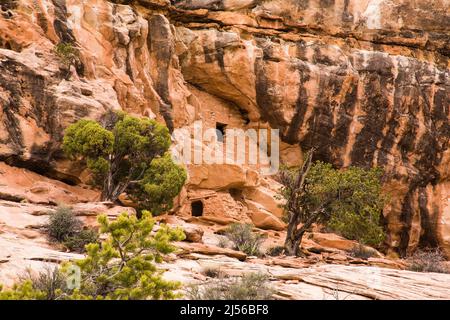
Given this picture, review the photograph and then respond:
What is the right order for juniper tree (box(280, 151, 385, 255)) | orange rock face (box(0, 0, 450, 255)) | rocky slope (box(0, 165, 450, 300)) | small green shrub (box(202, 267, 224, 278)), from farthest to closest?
orange rock face (box(0, 0, 450, 255)), juniper tree (box(280, 151, 385, 255)), small green shrub (box(202, 267, 224, 278)), rocky slope (box(0, 165, 450, 300))

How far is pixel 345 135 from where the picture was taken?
30125mm

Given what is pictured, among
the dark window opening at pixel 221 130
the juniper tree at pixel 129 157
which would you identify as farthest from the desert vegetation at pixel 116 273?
the dark window opening at pixel 221 130

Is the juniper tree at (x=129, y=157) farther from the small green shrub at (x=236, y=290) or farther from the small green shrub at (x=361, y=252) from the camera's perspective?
the small green shrub at (x=236, y=290)

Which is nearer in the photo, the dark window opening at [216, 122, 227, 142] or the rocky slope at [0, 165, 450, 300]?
the rocky slope at [0, 165, 450, 300]

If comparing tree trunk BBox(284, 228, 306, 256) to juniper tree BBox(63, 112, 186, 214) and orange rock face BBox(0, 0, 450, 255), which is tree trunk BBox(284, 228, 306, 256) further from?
orange rock face BBox(0, 0, 450, 255)

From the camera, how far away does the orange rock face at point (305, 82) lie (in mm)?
25859

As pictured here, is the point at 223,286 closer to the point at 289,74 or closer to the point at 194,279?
the point at 194,279

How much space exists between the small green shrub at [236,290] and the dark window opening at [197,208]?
51.1ft

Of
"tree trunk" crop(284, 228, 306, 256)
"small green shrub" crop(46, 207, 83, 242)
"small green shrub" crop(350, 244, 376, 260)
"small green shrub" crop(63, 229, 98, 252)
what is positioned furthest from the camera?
"small green shrub" crop(350, 244, 376, 260)

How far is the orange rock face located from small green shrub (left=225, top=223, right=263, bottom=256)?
496 centimetres

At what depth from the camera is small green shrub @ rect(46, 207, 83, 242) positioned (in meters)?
13.7

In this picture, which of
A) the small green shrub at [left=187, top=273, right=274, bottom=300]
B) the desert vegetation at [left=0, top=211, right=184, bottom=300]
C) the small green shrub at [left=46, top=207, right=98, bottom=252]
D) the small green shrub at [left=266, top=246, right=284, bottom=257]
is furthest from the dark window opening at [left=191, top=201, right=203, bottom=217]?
the desert vegetation at [left=0, top=211, right=184, bottom=300]

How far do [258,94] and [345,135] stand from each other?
211 inches
